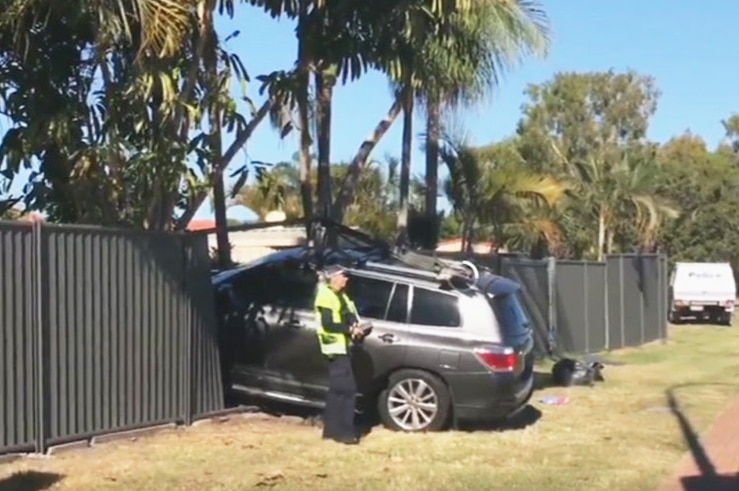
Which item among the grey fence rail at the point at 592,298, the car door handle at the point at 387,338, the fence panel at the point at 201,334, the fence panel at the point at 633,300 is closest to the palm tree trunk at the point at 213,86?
the fence panel at the point at 201,334

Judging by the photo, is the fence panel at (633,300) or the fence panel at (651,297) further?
the fence panel at (651,297)

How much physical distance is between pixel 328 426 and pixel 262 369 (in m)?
1.69

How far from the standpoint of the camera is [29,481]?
10.2m

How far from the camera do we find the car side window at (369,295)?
1392 centimetres

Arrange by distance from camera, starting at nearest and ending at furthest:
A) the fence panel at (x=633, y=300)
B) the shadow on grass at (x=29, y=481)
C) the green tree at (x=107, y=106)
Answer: the shadow on grass at (x=29, y=481), the green tree at (x=107, y=106), the fence panel at (x=633, y=300)

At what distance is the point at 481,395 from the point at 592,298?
13.3 meters

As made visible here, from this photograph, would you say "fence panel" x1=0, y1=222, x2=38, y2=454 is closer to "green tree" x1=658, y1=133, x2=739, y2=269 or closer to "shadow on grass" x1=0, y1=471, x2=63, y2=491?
"shadow on grass" x1=0, y1=471, x2=63, y2=491

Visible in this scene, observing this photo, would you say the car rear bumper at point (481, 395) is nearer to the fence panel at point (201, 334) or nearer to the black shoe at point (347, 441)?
the black shoe at point (347, 441)

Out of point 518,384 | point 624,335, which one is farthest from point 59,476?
point 624,335

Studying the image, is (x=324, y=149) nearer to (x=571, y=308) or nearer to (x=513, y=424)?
(x=513, y=424)

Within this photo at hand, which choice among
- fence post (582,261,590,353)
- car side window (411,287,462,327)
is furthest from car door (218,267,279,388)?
fence post (582,261,590,353)

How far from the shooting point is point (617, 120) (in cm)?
6862

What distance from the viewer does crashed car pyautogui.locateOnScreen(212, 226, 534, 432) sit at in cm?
1347

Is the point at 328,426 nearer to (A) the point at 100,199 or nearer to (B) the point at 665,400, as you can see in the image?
(A) the point at 100,199
